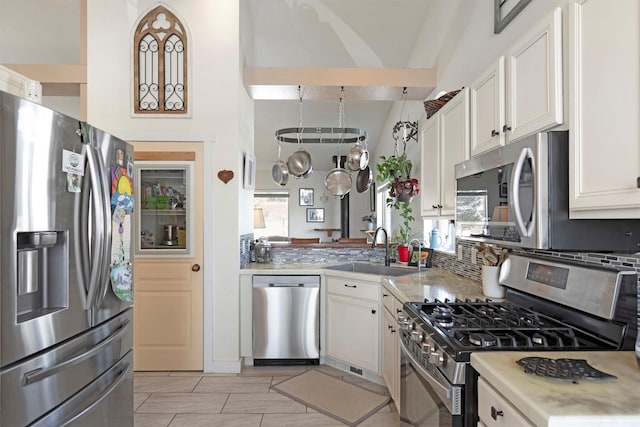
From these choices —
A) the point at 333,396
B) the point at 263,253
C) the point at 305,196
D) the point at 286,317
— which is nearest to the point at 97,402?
the point at 333,396

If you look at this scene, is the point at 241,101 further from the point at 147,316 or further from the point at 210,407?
the point at 210,407

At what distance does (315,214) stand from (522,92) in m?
7.73

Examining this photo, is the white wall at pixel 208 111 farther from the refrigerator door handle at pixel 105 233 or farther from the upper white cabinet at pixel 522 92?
the upper white cabinet at pixel 522 92

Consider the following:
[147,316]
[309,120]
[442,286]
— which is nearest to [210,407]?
[147,316]

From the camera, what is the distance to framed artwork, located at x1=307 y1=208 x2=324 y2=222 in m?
9.17

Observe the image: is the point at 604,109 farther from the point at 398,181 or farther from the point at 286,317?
the point at 286,317

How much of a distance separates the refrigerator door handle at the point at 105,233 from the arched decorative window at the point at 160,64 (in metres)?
1.82

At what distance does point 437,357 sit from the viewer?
134 centimetres

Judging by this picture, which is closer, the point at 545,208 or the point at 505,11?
the point at 545,208

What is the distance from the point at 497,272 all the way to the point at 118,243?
1957 mm

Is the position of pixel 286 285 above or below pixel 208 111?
below

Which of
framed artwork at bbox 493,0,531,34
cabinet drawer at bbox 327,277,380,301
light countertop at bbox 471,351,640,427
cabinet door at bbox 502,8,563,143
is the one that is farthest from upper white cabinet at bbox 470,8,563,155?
cabinet drawer at bbox 327,277,380,301

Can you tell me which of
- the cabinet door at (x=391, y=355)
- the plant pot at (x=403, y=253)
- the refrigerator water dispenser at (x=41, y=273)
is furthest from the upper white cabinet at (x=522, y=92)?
the refrigerator water dispenser at (x=41, y=273)

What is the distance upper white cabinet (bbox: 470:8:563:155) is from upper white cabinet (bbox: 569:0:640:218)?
8 cm
